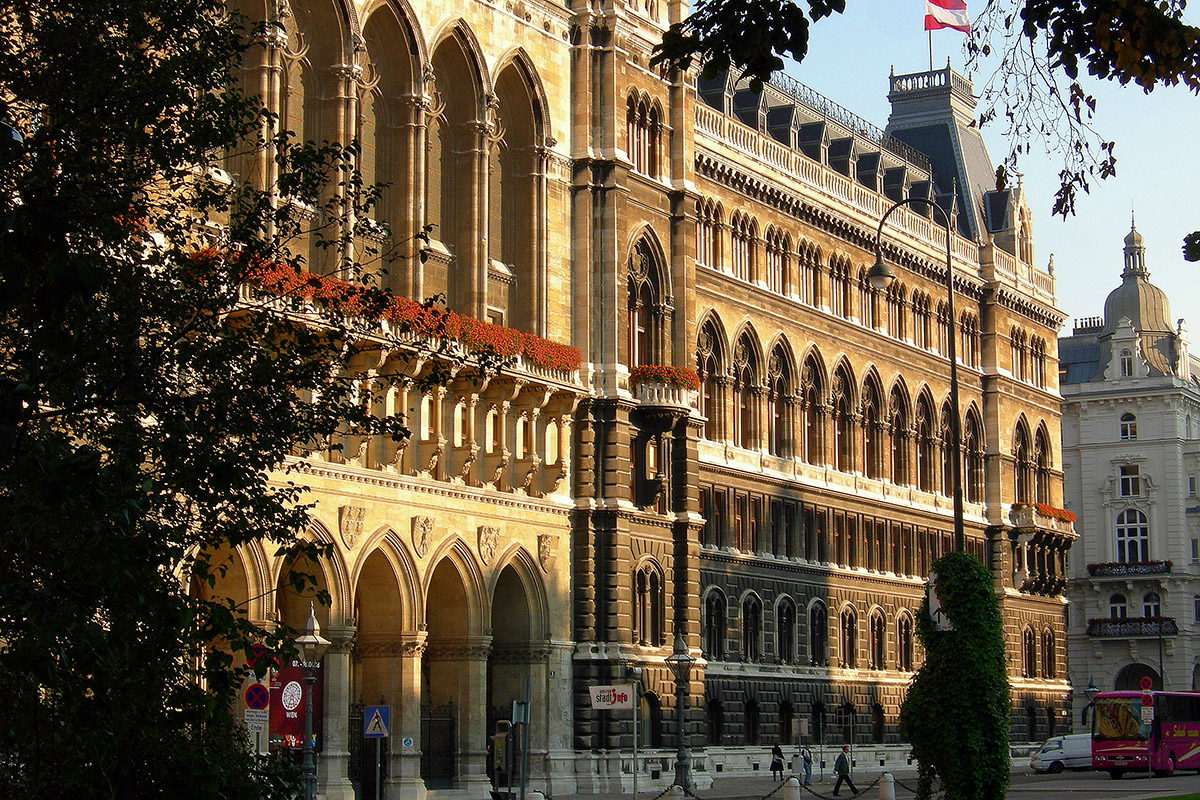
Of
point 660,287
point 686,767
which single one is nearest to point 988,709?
point 686,767

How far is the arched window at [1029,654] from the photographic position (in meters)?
81.9

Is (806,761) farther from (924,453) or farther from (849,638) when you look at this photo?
(924,453)

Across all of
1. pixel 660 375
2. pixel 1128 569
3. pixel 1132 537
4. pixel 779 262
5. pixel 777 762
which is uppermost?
pixel 779 262

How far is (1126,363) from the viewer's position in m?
104

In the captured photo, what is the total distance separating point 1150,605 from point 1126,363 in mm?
13605

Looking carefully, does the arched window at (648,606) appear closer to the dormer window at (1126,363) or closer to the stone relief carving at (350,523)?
the stone relief carving at (350,523)

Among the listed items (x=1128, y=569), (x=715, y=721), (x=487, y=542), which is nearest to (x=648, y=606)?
(x=487, y=542)

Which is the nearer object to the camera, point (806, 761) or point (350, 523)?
point (350, 523)

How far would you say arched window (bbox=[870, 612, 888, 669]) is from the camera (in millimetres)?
69562

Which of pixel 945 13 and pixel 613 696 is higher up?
pixel 945 13

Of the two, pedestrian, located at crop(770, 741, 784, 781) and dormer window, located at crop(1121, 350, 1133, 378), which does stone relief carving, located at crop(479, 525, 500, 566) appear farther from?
dormer window, located at crop(1121, 350, 1133, 378)

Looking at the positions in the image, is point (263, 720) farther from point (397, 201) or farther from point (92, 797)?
point (397, 201)

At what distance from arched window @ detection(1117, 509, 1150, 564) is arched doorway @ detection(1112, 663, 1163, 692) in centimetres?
571

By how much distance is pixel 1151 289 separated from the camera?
109375mm
